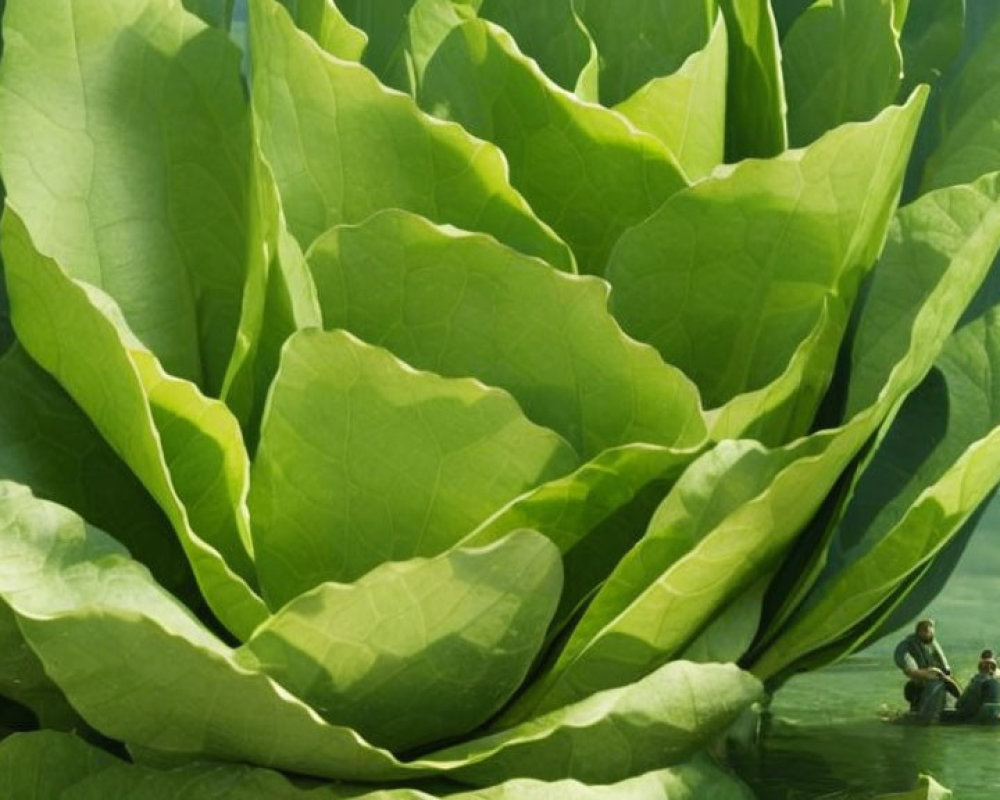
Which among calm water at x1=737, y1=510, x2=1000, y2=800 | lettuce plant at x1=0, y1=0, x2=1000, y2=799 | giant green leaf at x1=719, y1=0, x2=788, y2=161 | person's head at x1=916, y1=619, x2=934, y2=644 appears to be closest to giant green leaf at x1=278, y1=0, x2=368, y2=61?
lettuce plant at x1=0, y1=0, x2=1000, y2=799

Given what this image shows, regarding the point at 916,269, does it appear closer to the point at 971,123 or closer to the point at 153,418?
the point at 971,123

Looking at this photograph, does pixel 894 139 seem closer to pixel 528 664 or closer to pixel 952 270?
pixel 952 270

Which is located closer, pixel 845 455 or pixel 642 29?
pixel 845 455

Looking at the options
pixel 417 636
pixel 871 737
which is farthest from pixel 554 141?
pixel 871 737

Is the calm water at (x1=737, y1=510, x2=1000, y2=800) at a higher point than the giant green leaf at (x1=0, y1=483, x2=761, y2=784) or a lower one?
lower

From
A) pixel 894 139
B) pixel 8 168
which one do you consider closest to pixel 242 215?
pixel 8 168

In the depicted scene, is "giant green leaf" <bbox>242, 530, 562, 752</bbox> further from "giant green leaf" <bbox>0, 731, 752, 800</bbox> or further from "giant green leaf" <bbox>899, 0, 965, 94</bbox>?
"giant green leaf" <bbox>899, 0, 965, 94</bbox>
